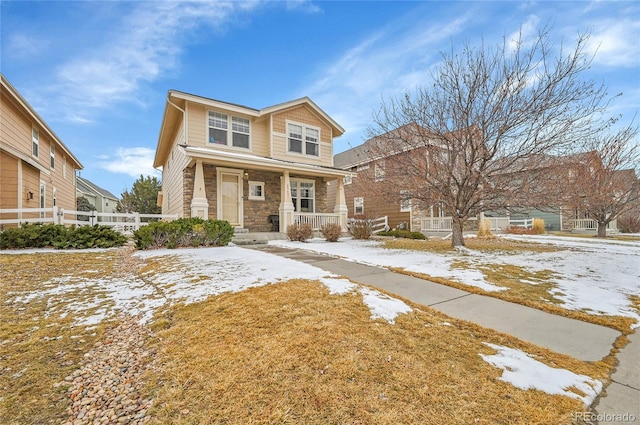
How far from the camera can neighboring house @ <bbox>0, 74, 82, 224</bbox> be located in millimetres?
9469

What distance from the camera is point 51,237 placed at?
745 cm

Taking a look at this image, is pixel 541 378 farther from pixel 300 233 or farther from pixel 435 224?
pixel 435 224

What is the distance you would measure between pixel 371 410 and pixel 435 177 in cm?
739

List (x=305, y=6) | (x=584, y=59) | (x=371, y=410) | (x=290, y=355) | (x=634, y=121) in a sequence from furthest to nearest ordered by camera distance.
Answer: (x=634, y=121) → (x=305, y=6) → (x=584, y=59) → (x=290, y=355) → (x=371, y=410)

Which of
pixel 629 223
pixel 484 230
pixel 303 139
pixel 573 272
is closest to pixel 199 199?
pixel 303 139

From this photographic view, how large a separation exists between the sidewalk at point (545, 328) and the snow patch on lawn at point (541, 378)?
77mm

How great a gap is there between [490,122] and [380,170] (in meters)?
3.42

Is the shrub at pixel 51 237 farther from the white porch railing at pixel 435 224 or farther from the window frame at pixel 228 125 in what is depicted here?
the white porch railing at pixel 435 224

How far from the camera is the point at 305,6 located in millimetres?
8836

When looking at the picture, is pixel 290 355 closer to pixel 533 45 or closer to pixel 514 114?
pixel 514 114

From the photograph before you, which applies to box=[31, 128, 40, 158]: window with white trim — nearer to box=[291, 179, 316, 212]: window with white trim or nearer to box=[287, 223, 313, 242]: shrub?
box=[291, 179, 316, 212]: window with white trim

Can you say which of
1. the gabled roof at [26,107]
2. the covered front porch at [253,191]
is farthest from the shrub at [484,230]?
the gabled roof at [26,107]

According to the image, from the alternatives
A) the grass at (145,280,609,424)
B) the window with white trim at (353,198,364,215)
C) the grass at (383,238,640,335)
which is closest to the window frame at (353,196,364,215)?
the window with white trim at (353,198,364,215)

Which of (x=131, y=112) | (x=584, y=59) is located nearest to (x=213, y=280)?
(x=584, y=59)
